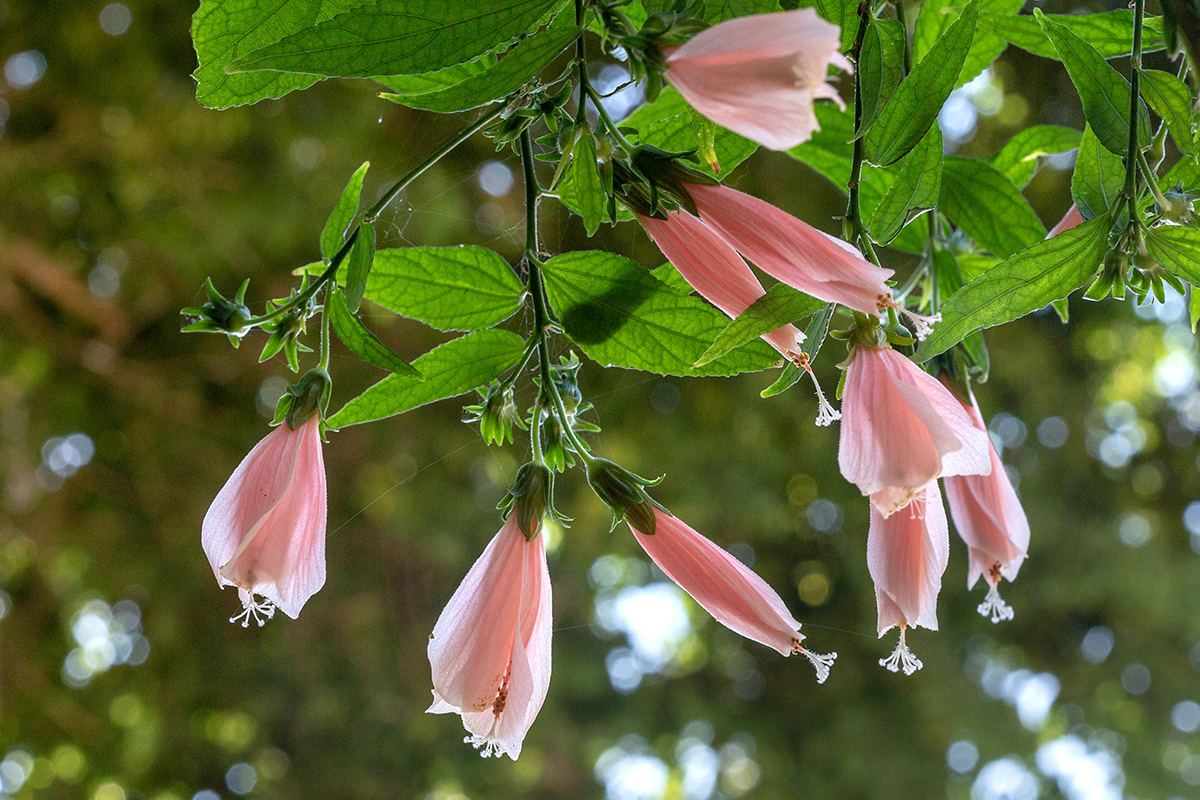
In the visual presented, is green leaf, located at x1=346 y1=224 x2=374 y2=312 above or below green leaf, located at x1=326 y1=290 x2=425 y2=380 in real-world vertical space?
above

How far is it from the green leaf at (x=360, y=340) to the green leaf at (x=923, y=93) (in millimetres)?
162

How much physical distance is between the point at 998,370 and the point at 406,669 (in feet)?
4.69

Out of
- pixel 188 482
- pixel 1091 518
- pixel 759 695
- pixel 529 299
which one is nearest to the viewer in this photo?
pixel 529 299

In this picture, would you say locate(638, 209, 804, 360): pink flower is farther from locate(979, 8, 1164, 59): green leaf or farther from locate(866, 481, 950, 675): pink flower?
locate(979, 8, 1164, 59): green leaf

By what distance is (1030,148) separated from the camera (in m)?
0.43

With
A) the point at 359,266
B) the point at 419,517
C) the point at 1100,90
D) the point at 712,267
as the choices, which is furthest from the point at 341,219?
the point at 419,517

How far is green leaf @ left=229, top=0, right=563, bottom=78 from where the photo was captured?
242 millimetres

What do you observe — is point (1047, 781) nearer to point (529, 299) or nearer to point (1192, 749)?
point (1192, 749)

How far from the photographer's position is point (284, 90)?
294 mm

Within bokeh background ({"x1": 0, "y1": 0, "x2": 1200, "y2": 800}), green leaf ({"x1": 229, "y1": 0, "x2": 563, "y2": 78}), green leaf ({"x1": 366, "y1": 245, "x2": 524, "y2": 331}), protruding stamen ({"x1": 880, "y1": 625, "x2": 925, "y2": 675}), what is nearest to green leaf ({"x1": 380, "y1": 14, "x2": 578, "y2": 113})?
green leaf ({"x1": 229, "y1": 0, "x2": 563, "y2": 78})

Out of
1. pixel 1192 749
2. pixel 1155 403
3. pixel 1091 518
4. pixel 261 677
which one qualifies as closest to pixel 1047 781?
pixel 1192 749

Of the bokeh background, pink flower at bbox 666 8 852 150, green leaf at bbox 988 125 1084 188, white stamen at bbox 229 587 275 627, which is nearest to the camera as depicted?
pink flower at bbox 666 8 852 150

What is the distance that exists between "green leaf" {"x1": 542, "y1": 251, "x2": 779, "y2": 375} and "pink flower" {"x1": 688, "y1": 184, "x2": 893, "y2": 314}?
0.12ft

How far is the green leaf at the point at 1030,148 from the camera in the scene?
0.42 m
